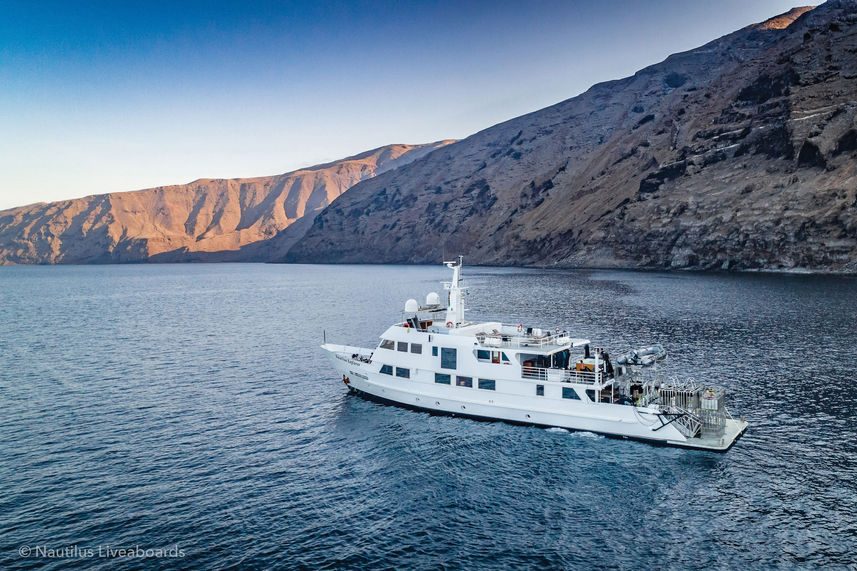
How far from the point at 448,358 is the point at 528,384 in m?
5.71

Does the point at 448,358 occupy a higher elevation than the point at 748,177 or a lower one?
lower

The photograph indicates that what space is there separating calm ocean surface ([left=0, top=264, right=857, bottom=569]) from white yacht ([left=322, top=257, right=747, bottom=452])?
117 centimetres

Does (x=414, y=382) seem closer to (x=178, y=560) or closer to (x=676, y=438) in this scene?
(x=676, y=438)

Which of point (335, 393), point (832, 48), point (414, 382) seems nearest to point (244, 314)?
point (335, 393)

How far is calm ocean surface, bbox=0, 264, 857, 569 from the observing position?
20344 millimetres

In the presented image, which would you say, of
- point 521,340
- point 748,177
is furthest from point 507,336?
point 748,177

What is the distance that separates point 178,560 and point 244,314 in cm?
7202

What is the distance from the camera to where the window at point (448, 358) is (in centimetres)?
3553

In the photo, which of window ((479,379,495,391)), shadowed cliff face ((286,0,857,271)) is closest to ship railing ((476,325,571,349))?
window ((479,379,495,391))

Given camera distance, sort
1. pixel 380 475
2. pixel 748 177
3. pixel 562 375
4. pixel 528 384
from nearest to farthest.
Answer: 1. pixel 380 475
2. pixel 562 375
3. pixel 528 384
4. pixel 748 177

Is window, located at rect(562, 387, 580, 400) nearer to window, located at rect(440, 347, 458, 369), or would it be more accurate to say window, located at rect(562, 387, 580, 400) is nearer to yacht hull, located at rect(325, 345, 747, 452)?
yacht hull, located at rect(325, 345, 747, 452)

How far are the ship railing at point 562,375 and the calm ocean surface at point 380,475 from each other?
317cm

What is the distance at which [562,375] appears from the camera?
32531 millimetres

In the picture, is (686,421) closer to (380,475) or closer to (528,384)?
(528,384)
